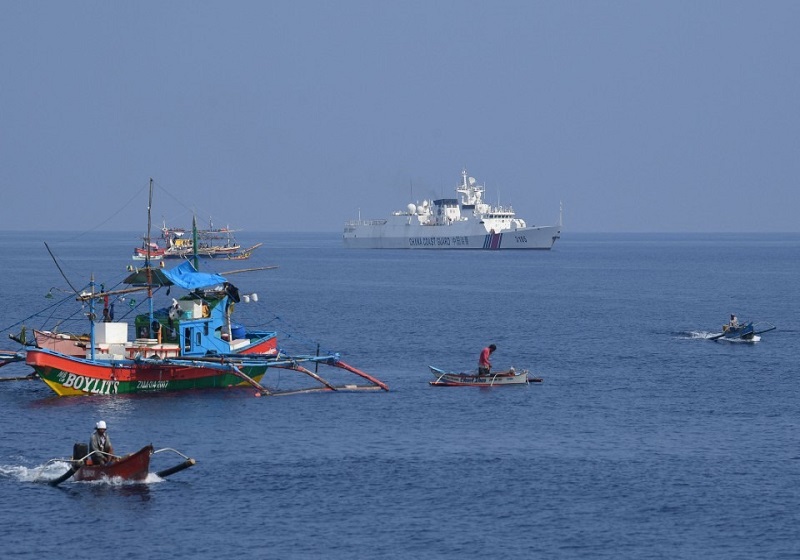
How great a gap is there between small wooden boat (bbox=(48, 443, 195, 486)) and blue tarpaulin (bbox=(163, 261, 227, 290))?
54.1ft

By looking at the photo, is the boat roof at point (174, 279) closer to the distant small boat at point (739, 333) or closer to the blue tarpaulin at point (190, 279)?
the blue tarpaulin at point (190, 279)

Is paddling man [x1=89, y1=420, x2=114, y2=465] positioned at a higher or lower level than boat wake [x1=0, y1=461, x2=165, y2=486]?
higher

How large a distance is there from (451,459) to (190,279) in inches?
707

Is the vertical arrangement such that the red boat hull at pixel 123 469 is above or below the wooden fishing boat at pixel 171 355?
below

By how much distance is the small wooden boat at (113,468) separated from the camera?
3247 cm

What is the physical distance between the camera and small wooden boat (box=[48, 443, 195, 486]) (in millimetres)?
32469

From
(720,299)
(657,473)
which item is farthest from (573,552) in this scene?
(720,299)

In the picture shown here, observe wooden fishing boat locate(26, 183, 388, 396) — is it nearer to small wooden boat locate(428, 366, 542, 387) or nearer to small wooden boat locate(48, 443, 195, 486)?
small wooden boat locate(428, 366, 542, 387)

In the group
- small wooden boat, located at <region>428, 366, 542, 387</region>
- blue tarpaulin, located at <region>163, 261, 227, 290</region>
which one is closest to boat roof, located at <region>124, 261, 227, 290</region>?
blue tarpaulin, located at <region>163, 261, 227, 290</region>

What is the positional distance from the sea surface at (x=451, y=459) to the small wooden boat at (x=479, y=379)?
2.75 ft

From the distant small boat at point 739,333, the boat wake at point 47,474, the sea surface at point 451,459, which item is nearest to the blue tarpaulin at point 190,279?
the sea surface at point 451,459

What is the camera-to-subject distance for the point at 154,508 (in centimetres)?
3072

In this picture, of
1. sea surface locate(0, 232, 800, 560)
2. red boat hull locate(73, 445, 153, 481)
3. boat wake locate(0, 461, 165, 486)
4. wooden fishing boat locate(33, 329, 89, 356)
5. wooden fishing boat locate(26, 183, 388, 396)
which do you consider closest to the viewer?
sea surface locate(0, 232, 800, 560)

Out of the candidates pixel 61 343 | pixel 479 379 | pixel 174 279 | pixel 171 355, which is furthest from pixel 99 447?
pixel 479 379
